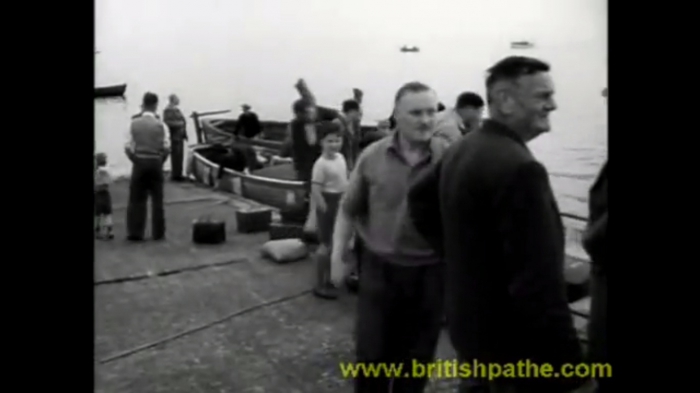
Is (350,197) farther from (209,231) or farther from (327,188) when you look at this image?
(209,231)

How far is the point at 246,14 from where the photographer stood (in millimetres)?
1800

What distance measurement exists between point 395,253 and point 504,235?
0.81 feet

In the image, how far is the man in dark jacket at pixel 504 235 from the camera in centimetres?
150

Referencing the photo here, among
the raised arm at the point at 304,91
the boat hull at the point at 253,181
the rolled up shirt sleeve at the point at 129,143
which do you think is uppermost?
the raised arm at the point at 304,91

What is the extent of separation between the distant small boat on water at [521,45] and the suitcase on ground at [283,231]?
57 centimetres

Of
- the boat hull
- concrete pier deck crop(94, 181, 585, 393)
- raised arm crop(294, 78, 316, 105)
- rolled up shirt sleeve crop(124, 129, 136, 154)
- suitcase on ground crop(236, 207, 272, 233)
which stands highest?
raised arm crop(294, 78, 316, 105)

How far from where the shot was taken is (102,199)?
183cm

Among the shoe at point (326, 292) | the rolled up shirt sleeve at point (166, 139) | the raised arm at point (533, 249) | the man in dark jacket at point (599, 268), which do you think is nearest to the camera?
the raised arm at point (533, 249)

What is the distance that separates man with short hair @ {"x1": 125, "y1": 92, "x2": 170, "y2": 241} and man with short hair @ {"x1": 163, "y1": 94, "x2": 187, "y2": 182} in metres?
0.02

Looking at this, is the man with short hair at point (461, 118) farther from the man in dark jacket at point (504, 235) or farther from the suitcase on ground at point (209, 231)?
the suitcase on ground at point (209, 231)

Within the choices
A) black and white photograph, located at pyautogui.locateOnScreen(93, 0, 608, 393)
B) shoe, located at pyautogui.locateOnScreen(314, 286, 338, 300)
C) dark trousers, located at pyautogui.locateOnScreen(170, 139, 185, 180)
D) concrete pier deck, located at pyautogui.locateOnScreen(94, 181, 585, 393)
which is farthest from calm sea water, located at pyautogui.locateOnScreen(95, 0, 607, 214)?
shoe, located at pyautogui.locateOnScreen(314, 286, 338, 300)

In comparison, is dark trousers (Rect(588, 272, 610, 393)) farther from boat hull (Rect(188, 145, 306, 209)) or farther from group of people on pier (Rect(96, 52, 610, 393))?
boat hull (Rect(188, 145, 306, 209))

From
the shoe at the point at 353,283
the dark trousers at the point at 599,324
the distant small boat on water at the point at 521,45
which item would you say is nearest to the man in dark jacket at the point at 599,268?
the dark trousers at the point at 599,324

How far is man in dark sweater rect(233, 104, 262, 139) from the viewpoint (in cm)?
181
